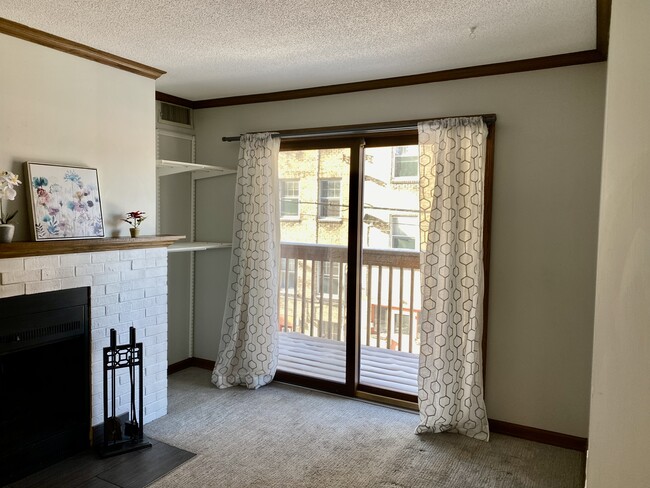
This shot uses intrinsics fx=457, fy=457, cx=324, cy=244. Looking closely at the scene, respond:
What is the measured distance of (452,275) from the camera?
3.08 meters

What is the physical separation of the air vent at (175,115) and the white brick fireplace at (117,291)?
4.35 feet

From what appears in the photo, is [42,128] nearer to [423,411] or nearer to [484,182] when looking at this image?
[484,182]

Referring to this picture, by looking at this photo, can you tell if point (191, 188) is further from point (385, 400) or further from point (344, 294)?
point (385, 400)

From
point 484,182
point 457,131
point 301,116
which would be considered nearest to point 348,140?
point 301,116

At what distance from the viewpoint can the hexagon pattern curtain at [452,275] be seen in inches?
118

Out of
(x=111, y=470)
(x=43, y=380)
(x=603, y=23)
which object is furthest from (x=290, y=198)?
(x=603, y=23)

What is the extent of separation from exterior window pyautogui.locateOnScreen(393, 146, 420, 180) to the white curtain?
3.22 ft

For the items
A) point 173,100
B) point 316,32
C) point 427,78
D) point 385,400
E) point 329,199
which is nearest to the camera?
point 316,32

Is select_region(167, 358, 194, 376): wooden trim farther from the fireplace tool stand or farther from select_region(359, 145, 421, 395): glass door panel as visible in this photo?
select_region(359, 145, 421, 395): glass door panel

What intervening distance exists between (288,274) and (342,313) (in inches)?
23.4

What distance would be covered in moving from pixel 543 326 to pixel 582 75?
1.58 m

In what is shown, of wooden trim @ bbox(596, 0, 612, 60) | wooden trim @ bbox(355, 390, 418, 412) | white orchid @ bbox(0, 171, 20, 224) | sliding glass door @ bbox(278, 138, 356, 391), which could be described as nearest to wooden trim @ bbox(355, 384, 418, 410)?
wooden trim @ bbox(355, 390, 418, 412)

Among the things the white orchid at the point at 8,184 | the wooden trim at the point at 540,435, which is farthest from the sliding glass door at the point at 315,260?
the white orchid at the point at 8,184

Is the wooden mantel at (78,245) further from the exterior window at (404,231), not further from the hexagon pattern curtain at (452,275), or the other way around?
the hexagon pattern curtain at (452,275)
